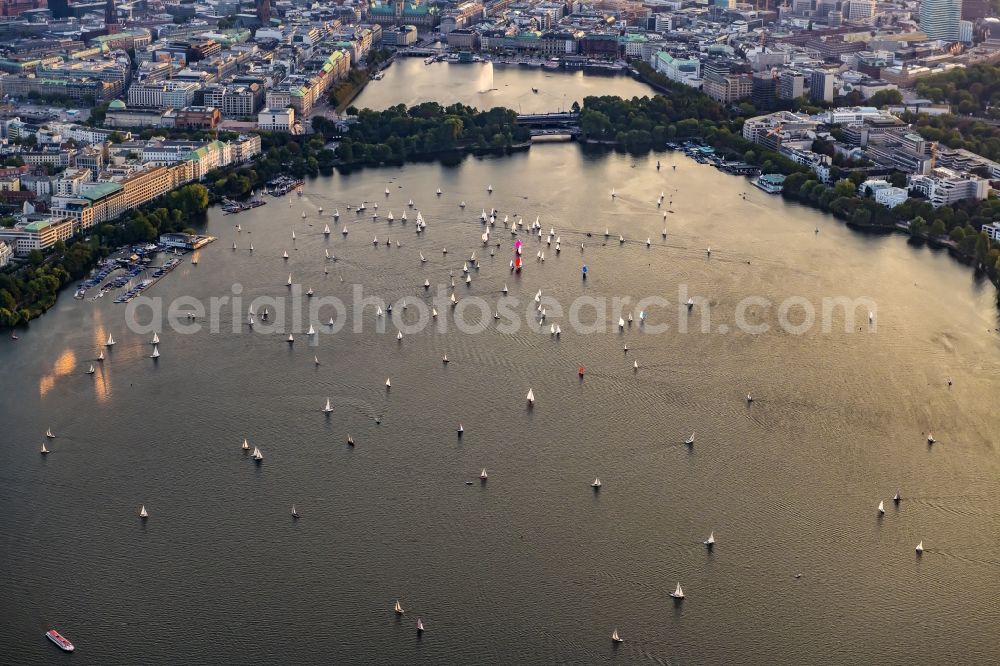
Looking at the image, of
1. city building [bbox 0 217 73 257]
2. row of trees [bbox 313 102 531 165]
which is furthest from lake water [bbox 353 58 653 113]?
city building [bbox 0 217 73 257]

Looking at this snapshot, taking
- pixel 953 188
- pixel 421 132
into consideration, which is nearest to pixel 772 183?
pixel 953 188

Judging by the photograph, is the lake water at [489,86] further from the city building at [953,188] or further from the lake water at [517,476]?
the lake water at [517,476]

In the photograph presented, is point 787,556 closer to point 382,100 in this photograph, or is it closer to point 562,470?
point 562,470

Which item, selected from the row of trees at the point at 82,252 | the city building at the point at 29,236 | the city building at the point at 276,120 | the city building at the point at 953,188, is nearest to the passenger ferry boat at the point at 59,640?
the row of trees at the point at 82,252

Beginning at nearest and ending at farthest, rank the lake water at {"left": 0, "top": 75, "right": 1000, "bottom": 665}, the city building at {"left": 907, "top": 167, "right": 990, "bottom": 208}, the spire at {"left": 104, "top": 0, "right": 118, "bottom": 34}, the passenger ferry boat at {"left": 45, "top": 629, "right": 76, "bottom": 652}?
the passenger ferry boat at {"left": 45, "top": 629, "right": 76, "bottom": 652}, the lake water at {"left": 0, "top": 75, "right": 1000, "bottom": 665}, the city building at {"left": 907, "top": 167, "right": 990, "bottom": 208}, the spire at {"left": 104, "top": 0, "right": 118, "bottom": 34}

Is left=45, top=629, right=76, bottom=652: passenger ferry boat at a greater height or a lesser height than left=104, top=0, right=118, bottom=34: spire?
lesser

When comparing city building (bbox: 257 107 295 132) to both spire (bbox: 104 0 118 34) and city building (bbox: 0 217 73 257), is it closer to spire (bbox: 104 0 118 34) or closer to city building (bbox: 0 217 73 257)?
city building (bbox: 0 217 73 257)

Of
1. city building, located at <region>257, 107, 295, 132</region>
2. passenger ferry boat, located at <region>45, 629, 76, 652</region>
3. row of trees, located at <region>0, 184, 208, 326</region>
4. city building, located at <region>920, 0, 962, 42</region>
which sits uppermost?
city building, located at <region>920, 0, 962, 42</region>

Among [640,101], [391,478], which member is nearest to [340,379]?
[391,478]
